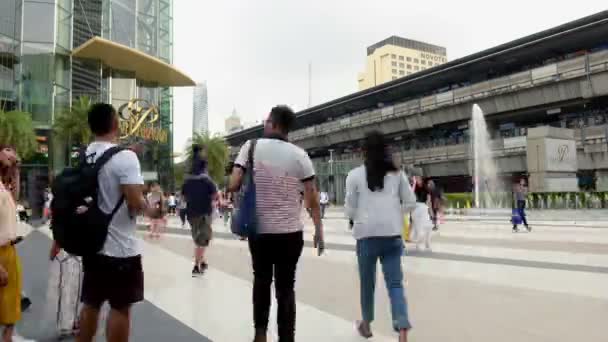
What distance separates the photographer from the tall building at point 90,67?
107ft

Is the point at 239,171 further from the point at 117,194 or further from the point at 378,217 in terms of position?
the point at 378,217

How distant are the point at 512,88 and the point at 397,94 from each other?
1570 centimetres

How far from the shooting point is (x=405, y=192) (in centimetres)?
376

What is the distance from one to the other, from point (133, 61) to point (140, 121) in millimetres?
5178

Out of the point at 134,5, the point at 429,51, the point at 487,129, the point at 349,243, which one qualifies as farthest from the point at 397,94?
the point at 429,51

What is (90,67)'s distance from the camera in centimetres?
3641

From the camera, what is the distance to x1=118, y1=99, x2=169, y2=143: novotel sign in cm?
3638

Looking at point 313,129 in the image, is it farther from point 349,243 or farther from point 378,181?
point 378,181

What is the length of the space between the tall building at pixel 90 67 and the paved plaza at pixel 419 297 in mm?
28799

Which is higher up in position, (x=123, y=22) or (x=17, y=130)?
(x=123, y=22)

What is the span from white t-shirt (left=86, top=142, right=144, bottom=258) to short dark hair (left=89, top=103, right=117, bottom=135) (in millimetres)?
176

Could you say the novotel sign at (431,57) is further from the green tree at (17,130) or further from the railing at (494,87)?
the green tree at (17,130)

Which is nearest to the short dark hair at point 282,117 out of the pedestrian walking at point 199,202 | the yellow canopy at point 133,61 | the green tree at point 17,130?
the pedestrian walking at point 199,202

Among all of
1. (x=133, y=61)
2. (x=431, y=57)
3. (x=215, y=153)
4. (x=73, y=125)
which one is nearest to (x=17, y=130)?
(x=73, y=125)
